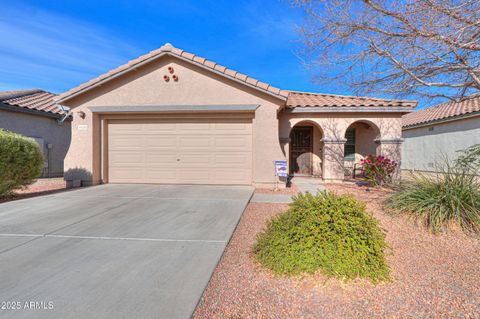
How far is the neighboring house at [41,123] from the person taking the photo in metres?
10.8

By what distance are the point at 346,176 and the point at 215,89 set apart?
7.89 meters

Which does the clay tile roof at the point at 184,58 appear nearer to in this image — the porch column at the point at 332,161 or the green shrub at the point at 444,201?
the porch column at the point at 332,161

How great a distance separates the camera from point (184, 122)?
9234 mm

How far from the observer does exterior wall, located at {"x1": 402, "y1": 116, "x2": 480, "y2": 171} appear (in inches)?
487

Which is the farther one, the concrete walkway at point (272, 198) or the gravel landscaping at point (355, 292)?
the concrete walkway at point (272, 198)

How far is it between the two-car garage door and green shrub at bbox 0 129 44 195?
8.07 feet

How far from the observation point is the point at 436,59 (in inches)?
199

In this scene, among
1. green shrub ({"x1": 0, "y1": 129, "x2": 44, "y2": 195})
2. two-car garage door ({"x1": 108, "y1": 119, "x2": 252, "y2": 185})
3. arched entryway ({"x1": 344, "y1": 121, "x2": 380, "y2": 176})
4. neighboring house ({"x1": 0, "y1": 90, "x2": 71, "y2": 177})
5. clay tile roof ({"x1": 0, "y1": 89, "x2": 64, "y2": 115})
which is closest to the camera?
green shrub ({"x1": 0, "y1": 129, "x2": 44, "y2": 195})

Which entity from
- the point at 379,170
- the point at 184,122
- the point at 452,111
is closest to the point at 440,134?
the point at 452,111

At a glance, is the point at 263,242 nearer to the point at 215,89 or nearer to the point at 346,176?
the point at 215,89

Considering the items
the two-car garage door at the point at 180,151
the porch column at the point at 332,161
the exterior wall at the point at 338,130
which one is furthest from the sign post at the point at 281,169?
the porch column at the point at 332,161

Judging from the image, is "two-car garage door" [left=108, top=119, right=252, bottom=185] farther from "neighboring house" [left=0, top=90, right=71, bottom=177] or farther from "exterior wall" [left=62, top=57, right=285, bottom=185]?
"neighboring house" [left=0, top=90, right=71, bottom=177]

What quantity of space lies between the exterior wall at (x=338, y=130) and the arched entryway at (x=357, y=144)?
4.99ft

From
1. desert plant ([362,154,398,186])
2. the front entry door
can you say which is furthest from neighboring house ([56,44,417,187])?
the front entry door
